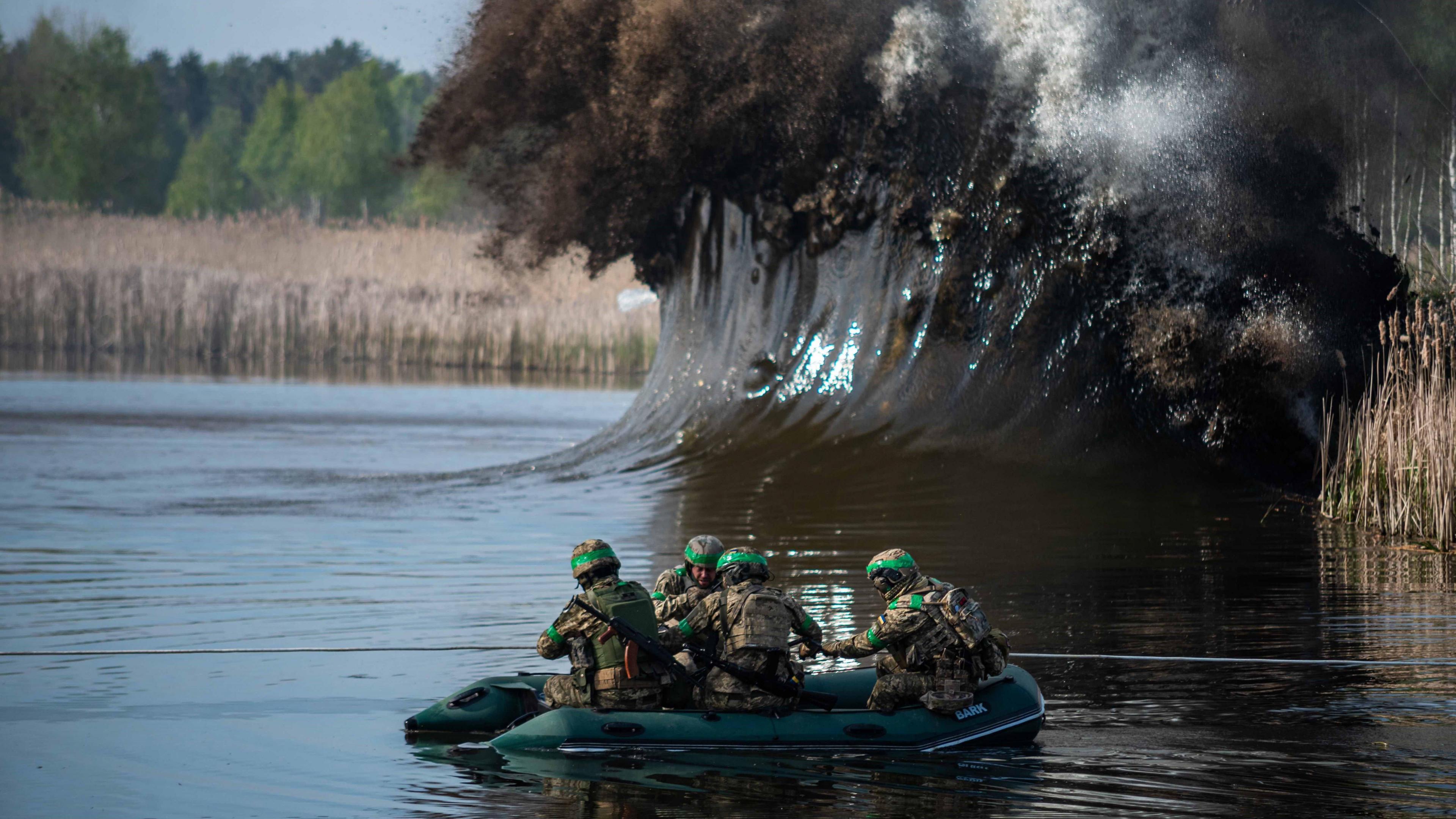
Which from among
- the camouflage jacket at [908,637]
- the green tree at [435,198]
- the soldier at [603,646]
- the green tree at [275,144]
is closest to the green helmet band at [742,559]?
the soldier at [603,646]

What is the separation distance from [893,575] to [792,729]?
963mm

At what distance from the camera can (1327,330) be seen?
55.2ft

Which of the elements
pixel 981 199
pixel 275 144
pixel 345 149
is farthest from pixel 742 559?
pixel 275 144

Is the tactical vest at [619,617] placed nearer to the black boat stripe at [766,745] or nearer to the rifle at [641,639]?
the rifle at [641,639]

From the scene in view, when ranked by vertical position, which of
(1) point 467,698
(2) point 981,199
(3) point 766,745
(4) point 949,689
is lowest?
(3) point 766,745

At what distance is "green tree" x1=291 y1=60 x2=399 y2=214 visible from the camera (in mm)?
77000

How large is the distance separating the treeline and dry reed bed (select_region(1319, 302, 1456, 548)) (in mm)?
54537

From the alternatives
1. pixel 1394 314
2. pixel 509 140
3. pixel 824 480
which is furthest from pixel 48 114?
pixel 1394 314

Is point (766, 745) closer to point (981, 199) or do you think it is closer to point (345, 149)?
point (981, 199)

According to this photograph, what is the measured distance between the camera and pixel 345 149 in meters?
77.0

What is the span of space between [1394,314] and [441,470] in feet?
35.4

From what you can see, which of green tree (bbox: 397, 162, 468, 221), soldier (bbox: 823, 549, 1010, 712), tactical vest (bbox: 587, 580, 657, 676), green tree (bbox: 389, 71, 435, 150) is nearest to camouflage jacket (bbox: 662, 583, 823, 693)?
tactical vest (bbox: 587, 580, 657, 676)

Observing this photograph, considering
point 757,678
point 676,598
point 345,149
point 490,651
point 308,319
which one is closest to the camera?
point 757,678

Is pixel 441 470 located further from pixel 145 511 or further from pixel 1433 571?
pixel 1433 571
